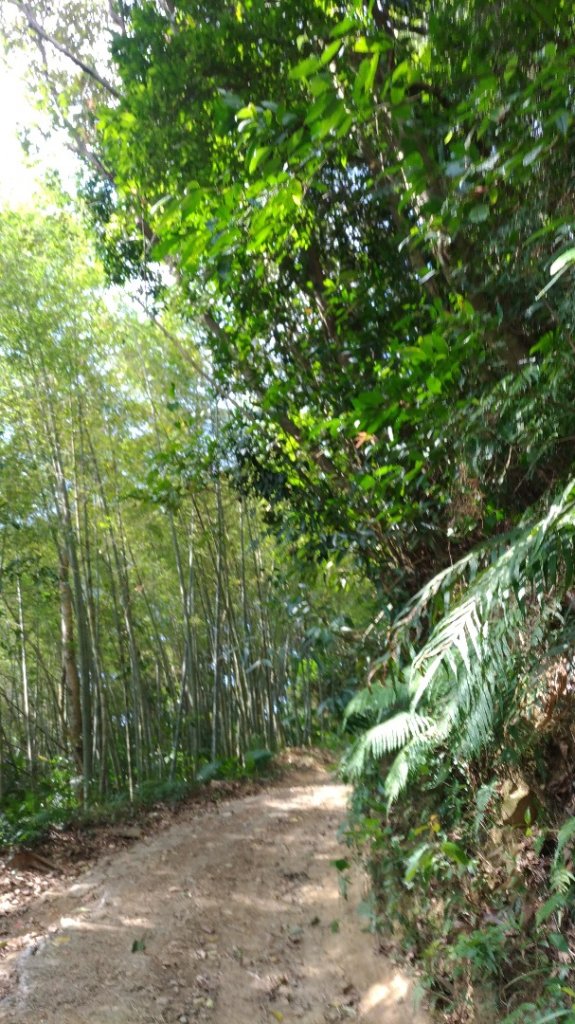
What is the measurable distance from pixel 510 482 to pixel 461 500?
262 mm

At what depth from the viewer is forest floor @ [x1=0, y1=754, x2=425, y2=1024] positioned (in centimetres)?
279

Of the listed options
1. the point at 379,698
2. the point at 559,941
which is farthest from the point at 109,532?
the point at 559,941

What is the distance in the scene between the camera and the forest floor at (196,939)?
279 cm

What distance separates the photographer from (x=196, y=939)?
336 centimetres

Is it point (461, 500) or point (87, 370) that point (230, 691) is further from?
point (461, 500)

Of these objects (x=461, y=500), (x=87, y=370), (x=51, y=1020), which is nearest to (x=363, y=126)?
(x=461, y=500)

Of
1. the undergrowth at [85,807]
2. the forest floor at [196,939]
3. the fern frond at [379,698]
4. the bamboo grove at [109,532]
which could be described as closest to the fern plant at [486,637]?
the fern frond at [379,698]

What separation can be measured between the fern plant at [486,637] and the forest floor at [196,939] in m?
0.99

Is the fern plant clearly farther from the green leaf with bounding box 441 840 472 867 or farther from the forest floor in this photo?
the forest floor

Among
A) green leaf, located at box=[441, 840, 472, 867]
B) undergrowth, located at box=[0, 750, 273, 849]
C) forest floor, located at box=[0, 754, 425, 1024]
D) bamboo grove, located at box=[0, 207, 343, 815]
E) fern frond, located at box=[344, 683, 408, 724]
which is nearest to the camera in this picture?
green leaf, located at box=[441, 840, 472, 867]

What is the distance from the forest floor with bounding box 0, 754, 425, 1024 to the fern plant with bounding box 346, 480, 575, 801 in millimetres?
985

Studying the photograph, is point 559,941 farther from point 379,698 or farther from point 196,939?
point 196,939

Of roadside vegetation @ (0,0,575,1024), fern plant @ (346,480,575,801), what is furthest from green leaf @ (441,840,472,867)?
fern plant @ (346,480,575,801)

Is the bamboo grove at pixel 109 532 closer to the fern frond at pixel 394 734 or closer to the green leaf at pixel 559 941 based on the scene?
the fern frond at pixel 394 734
